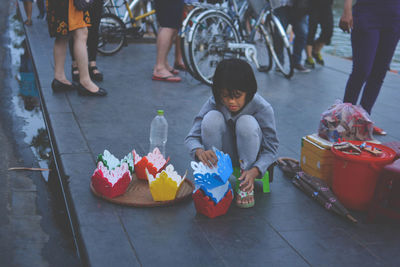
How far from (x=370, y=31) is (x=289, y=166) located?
4.29 feet

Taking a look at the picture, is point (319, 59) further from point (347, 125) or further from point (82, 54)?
point (347, 125)

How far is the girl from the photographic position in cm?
283

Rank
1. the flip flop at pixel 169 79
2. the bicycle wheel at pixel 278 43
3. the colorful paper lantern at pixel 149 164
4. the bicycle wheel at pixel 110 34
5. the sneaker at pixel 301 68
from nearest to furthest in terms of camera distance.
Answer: the colorful paper lantern at pixel 149 164 → the flip flop at pixel 169 79 → the bicycle wheel at pixel 278 43 → the sneaker at pixel 301 68 → the bicycle wheel at pixel 110 34

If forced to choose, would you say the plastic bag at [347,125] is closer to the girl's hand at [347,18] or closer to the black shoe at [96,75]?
the girl's hand at [347,18]

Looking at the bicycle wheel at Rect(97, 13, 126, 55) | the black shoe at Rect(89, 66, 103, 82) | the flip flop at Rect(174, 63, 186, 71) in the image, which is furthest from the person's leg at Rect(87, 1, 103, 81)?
the bicycle wheel at Rect(97, 13, 126, 55)

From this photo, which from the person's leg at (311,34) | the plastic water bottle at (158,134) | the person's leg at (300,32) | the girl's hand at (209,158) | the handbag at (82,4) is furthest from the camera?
the person's leg at (311,34)

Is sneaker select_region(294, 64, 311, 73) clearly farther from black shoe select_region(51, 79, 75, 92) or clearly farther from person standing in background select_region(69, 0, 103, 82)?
black shoe select_region(51, 79, 75, 92)

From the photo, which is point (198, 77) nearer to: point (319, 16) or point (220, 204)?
point (319, 16)

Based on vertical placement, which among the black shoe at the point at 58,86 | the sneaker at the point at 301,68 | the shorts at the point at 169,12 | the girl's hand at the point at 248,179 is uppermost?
the shorts at the point at 169,12

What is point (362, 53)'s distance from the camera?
3.99 metres

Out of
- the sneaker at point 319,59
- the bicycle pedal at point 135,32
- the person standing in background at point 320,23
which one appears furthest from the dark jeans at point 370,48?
the bicycle pedal at point 135,32

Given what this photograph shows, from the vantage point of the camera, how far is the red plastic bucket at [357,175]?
2.81m

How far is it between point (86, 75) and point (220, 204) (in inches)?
116

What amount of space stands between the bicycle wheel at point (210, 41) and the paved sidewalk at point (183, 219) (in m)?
1.05
